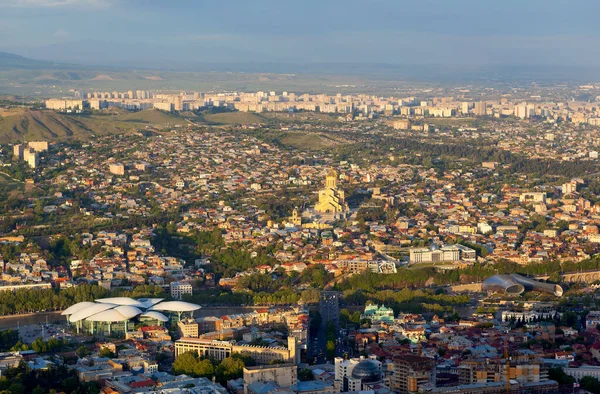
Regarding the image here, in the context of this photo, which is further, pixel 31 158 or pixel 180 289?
pixel 31 158

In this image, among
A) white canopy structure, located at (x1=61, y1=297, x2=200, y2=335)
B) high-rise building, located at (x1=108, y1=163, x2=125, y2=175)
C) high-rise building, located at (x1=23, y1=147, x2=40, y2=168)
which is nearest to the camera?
white canopy structure, located at (x1=61, y1=297, x2=200, y2=335)

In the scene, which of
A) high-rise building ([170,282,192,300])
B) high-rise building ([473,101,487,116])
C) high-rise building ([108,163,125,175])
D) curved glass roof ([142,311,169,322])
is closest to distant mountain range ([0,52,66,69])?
high-rise building ([473,101,487,116])

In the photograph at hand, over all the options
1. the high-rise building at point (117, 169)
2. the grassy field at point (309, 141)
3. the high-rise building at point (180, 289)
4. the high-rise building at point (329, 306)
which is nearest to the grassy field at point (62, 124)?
the grassy field at point (309, 141)

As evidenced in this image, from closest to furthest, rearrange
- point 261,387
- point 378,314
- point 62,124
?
point 261,387 < point 378,314 < point 62,124

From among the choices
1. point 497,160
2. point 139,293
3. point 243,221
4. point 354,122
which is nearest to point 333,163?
point 497,160

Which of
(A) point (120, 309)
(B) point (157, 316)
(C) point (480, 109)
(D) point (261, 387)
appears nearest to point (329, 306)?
(B) point (157, 316)

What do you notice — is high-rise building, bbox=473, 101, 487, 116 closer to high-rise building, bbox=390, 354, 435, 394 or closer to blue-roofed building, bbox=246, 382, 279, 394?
high-rise building, bbox=390, 354, 435, 394

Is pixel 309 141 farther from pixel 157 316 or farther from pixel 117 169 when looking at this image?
pixel 157 316
